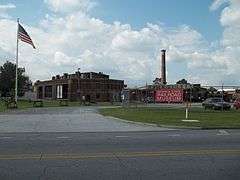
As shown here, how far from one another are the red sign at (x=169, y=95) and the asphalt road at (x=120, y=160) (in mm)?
62528

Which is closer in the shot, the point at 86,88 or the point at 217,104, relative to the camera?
the point at 217,104

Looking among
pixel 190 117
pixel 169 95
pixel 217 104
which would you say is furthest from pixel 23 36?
pixel 169 95

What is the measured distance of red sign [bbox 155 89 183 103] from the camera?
80125 mm

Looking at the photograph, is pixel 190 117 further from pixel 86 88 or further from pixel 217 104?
pixel 86 88

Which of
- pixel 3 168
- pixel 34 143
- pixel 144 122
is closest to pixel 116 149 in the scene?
pixel 34 143

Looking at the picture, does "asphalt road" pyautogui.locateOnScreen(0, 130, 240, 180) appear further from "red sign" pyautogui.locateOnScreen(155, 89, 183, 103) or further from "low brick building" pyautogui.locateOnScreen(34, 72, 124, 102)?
"low brick building" pyautogui.locateOnScreen(34, 72, 124, 102)

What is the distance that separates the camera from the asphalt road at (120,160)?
1052cm

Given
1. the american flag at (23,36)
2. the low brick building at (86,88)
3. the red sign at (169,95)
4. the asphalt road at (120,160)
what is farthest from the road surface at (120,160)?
the low brick building at (86,88)

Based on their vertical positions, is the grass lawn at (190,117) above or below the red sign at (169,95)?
below

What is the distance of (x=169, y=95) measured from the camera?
8212 centimetres

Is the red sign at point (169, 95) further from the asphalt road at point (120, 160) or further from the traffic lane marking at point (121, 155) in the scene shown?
the traffic lane marking at point (121, 155)

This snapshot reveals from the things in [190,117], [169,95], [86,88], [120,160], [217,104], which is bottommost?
[120,160]

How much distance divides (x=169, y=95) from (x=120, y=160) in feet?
230

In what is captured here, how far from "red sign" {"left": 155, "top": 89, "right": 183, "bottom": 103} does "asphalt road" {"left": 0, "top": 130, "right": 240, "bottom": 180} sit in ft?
205
